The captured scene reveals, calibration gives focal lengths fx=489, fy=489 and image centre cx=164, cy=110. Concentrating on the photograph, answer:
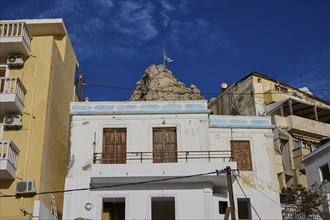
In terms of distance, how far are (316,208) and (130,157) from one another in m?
9.56

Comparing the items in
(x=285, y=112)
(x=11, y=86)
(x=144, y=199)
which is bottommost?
(x=144, y=199)

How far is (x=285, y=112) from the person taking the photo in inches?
1602

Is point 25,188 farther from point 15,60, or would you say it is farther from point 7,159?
point 15,60

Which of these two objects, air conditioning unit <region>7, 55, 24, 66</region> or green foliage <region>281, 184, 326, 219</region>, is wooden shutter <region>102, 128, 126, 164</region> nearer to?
air conditioning unit <region>7, 55, 24, 66</region>

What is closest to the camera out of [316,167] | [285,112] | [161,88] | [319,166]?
[319,166]

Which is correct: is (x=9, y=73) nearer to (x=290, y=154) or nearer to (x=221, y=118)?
(x=221, y=118)

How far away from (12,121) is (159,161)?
708 centimetres

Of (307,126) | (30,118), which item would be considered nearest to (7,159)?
(30,118)

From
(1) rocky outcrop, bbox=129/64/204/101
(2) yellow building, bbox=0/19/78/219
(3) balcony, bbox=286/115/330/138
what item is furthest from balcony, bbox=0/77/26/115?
(1) rocky outcrop, bbox=129/64/204/101

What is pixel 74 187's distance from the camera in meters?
22.8

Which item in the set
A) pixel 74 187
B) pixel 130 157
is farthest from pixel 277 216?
pixel 74 187

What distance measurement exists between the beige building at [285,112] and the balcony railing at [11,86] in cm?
2069

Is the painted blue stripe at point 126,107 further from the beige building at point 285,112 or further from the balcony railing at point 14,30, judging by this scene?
the beige building at point 285,112

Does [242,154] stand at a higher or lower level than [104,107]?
lower
